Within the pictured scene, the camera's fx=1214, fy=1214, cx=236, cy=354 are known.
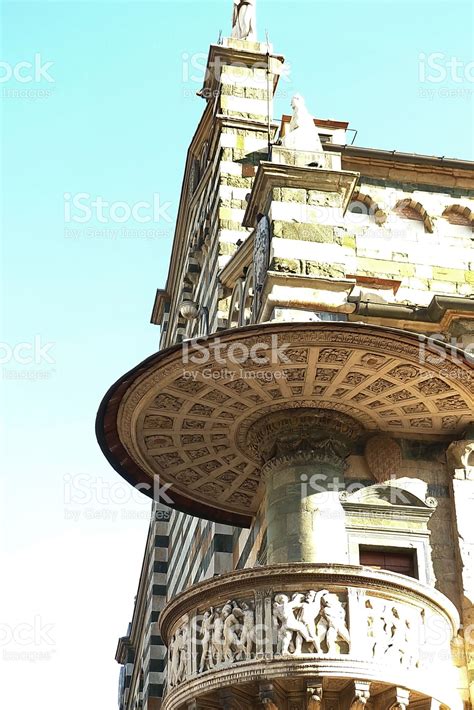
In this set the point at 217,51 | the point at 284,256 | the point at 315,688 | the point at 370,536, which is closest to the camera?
the point at 315,688

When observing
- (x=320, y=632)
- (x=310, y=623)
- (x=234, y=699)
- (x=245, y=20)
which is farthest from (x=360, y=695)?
(x=245, y=20)

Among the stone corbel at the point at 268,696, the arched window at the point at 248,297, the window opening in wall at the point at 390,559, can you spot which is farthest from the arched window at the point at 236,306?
the stone corbel at the point at 268,696

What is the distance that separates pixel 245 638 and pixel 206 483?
3835 mm

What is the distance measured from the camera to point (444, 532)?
1394cm

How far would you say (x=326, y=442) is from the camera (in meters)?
13.9

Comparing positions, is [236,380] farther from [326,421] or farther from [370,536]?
[370,536]

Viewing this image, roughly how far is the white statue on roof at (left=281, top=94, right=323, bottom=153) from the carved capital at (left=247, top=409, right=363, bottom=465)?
4.00 metres

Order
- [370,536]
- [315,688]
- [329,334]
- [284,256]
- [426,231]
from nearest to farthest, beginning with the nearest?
[315,688], [329,334], [370,536], [284,256], [426,231]

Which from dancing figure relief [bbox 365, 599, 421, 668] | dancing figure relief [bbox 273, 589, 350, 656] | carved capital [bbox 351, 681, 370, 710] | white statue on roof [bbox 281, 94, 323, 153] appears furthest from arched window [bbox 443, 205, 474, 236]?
carved capital [bbox 351, 681, 370, 710]

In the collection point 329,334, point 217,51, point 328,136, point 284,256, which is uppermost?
point 217,51

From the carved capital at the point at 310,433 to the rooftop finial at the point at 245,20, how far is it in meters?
10.0

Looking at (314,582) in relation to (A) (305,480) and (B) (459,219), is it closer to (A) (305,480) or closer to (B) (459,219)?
(A) (305,480)

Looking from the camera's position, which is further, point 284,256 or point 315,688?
point 284,256

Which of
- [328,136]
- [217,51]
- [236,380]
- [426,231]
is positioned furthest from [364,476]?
[217,51]
